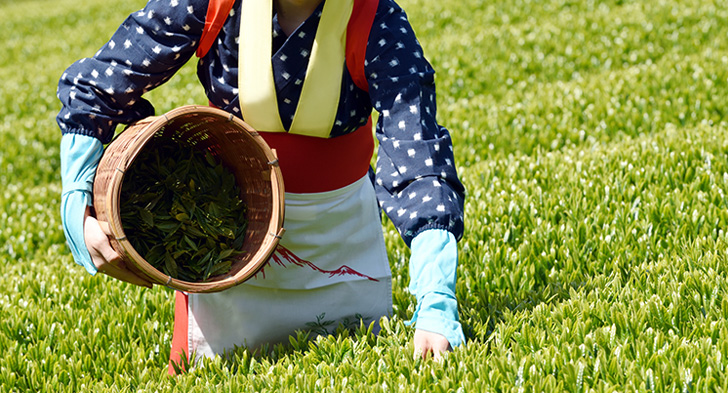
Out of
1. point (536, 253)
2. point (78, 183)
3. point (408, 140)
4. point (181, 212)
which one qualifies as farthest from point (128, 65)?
point (536, 253)

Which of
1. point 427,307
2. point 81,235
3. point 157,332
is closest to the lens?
point 427,307

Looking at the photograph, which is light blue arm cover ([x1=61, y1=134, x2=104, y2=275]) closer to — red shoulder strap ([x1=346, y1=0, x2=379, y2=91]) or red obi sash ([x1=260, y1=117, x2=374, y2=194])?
red obi sash ([x1=260, y1=117, x2=374, y2=194])

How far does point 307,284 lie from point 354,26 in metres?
1.11

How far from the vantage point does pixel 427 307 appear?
2348 mm

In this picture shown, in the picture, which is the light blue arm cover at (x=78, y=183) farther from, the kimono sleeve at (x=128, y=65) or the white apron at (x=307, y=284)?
the white apron at (x=307, y=284)

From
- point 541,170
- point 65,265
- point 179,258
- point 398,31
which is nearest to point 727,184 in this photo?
point 541,170

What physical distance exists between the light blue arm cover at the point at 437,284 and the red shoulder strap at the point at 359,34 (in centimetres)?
71

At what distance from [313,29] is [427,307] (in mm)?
1144

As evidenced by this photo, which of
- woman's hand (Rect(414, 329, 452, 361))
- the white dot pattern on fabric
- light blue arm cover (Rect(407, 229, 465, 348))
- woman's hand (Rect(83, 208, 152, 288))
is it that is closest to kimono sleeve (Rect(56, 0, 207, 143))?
the white dot pattern on fabric

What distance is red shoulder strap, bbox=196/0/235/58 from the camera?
265cm

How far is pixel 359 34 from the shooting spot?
2645mm

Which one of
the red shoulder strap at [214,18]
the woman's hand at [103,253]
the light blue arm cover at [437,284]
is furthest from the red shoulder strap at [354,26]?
the woman's hand at [103,253]

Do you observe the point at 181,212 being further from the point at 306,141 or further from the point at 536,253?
the point at 536,253

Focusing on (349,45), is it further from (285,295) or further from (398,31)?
(285,295)
